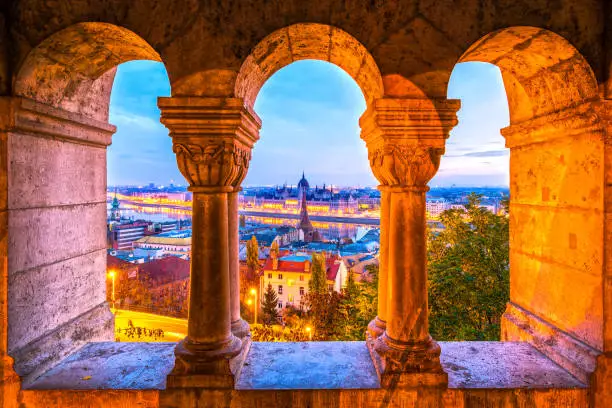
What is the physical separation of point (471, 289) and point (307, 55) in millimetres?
10727

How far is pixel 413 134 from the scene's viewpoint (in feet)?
11.8

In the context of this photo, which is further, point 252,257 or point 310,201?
point 310,201

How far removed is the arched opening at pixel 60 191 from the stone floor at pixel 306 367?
0.44 m

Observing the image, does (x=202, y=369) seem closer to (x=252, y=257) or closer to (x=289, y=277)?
(x=252, y=257)

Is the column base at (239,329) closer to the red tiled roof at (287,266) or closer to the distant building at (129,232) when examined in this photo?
the red tiled roof at (287,266)

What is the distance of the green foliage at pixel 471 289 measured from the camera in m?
11.8

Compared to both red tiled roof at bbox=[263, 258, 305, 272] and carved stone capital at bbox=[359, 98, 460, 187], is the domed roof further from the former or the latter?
carved stone capital at bbox=[359, 98, 460, 187]

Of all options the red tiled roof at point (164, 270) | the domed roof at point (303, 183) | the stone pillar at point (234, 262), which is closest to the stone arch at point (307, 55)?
the stone pillar at point (234, 262)

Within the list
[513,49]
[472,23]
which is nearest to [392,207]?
[472,23]

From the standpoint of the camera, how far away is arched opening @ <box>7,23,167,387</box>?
3629mm

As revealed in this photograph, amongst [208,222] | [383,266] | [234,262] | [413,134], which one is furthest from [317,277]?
[413,134]

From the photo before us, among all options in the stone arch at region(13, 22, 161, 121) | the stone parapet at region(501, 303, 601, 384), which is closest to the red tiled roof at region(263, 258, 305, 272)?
the stone parapet at region(501, 303, 601, 384)

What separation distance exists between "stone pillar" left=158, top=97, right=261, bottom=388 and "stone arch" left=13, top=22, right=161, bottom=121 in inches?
40.0

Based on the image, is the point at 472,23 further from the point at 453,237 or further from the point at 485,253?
the point at 453,237
